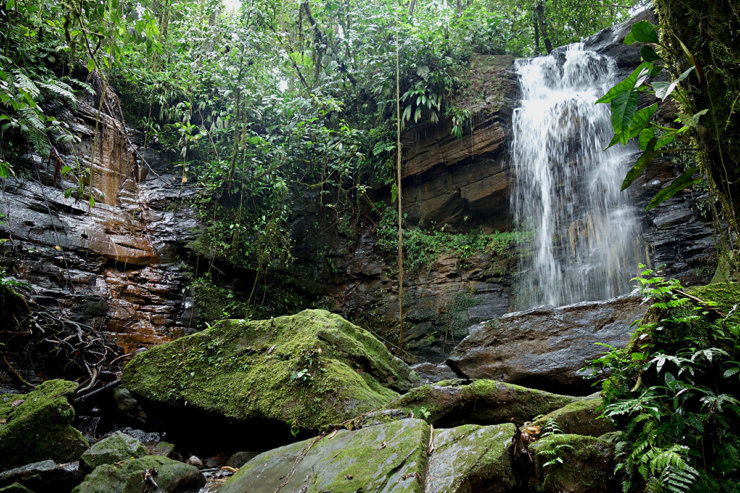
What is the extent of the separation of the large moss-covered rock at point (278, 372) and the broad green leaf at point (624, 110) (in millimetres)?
2873

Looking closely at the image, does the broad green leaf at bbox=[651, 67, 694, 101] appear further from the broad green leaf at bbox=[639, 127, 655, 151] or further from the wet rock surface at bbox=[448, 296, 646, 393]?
the wet rock surface at bbox=[448, 296, 646, 393]

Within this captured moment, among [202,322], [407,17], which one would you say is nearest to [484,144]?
[407,17]

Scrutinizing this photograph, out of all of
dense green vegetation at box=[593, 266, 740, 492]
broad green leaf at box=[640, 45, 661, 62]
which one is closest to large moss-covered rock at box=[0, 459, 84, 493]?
dense green vegetation at box=[593, 266, 740, 492]

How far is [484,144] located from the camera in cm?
1005

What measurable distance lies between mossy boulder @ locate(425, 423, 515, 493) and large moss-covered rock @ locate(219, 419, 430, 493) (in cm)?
8

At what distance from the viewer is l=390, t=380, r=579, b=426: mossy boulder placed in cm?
338

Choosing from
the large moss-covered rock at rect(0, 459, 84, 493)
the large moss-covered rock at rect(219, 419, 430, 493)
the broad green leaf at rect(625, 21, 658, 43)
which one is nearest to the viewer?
the broad green leaf at rect(625, 21, 658, 43)

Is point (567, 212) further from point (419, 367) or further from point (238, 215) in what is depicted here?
point (238, 215)

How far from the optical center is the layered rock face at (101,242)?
6.95m

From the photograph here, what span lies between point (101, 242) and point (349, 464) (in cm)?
732

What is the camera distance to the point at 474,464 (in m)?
2.13

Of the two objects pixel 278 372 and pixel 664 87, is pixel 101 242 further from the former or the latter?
pixel 664 87

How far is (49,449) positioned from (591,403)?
4404 millimetres

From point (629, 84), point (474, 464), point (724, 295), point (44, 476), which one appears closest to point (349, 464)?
point (474, 464)
